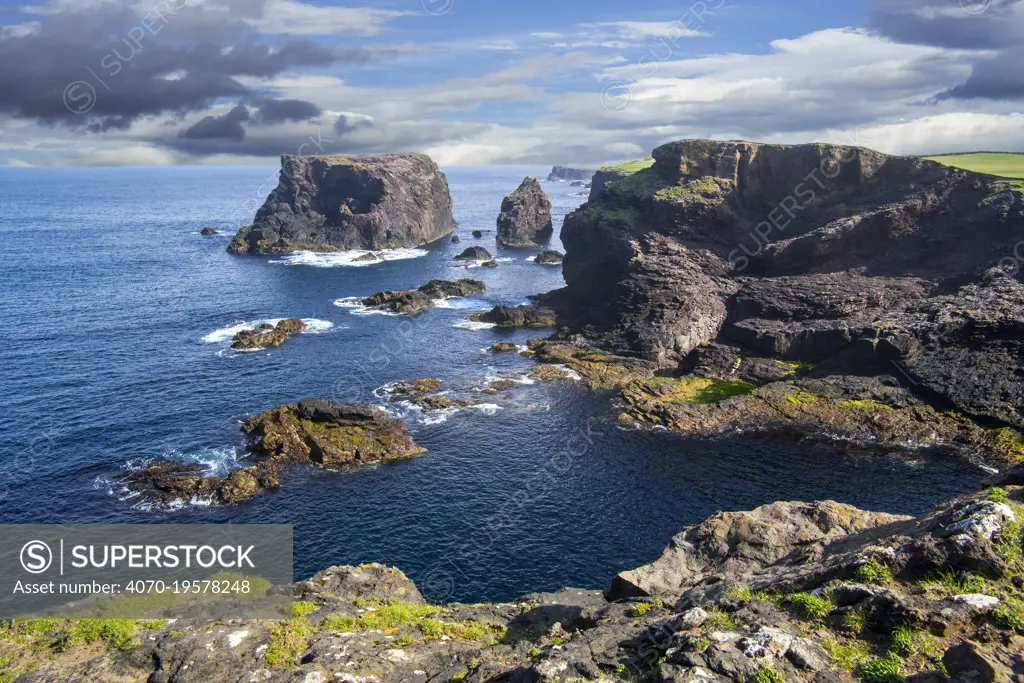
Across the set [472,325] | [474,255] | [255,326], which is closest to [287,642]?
[472,325]

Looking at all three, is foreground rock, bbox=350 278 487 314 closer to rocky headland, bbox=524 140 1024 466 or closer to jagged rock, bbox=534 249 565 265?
rocky headland, bbox=524 140 1024 466

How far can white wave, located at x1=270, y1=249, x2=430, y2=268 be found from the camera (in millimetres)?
150500

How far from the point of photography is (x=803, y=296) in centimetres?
8325

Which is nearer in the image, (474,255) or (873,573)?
(873,573)

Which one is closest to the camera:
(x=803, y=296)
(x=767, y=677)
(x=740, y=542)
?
(x=767, y=677)

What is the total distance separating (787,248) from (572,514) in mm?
59894

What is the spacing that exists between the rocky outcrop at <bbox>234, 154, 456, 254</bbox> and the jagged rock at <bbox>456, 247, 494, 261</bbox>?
925 inches

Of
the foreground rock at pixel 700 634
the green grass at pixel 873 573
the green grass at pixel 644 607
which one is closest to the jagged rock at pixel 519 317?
the foreground rock at pixel 700 634

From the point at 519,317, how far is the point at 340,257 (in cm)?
7365

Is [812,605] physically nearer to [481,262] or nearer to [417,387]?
[417,387]

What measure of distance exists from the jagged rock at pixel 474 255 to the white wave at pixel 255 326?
6459cm

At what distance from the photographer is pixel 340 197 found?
18050 centimetres

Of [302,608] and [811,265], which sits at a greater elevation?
[811,265]

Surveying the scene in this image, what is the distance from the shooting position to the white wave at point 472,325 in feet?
335
